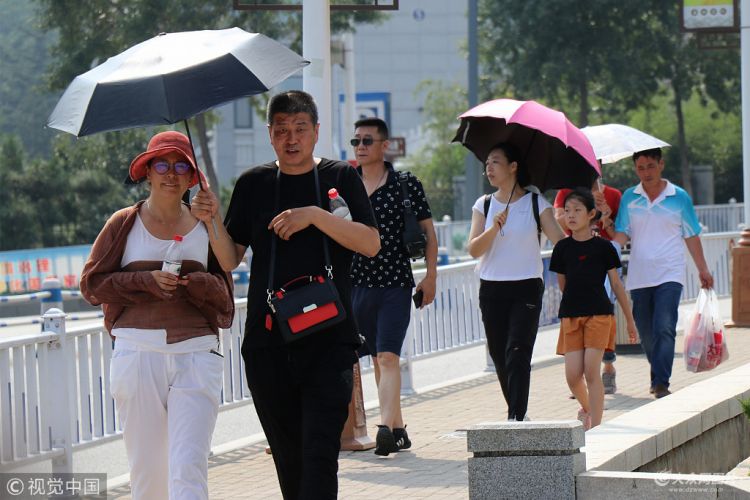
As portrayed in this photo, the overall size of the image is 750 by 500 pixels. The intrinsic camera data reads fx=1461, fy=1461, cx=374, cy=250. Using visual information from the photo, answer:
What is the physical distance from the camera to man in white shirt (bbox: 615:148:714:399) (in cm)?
1053

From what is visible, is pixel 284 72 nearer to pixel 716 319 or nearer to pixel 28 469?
pixel 28 469

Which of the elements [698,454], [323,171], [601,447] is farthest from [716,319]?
[323,171]

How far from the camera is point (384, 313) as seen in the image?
8.85m

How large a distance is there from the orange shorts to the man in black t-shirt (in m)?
3.78

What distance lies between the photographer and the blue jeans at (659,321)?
10.5m

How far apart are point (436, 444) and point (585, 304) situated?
1.30 m

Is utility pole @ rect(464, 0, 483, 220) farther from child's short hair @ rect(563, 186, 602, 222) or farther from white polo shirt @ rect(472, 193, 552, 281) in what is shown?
white polo shirt @ rect(472, 193, 552, 281)

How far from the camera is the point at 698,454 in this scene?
7523 mm

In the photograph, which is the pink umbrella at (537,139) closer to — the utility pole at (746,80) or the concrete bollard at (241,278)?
the utility pole at (746,80)

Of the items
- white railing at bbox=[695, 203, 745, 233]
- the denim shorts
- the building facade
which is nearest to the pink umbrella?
the denim shorts

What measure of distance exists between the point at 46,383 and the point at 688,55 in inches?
1600

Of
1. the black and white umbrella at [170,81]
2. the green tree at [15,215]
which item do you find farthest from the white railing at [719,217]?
the black and white umbrella at [170,81]

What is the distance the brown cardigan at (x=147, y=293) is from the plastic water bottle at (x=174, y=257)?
0.05 metres

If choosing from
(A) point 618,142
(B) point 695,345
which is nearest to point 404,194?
(A) point 618,142
